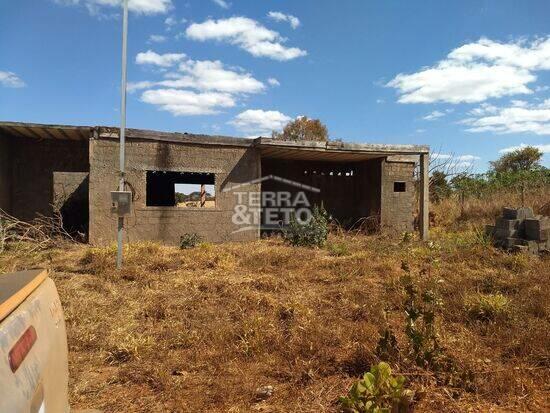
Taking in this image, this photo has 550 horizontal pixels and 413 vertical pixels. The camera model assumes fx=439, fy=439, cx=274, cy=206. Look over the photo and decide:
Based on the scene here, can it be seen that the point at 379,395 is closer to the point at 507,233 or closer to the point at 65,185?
the point at 507,233

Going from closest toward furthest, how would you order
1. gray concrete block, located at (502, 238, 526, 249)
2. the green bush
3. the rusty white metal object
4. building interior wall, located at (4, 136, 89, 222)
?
the rusty white metal object
gray concrete block, located at (502, 238, 526, 249)
the green bush
building interior wall, located at (4, 136, 89, 222)

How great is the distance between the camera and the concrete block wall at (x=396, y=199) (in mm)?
13492

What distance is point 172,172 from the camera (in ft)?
36.9

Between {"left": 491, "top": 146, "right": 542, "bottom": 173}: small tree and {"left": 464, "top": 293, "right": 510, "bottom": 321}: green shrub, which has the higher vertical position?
{"left": 491, "top": 146, "right": 542, "bottom": 173}: small tree

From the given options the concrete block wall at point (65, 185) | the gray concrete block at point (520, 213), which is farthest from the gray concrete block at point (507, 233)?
the concrete block wall at point (65, 185)

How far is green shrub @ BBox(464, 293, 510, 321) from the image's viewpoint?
16.4 feet

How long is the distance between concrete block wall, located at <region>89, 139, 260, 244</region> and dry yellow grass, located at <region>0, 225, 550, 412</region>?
2012 millimetres

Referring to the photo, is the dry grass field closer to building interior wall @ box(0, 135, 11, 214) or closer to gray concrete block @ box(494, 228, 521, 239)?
gray concrete block @ box(494, 228, 521, 239)

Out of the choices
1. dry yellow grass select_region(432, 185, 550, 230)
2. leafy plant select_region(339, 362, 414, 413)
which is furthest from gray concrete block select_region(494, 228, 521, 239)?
leafy plant select_region(339, 362, 414, 413)

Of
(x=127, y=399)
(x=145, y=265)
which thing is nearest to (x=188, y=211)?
(x=145, y=265)

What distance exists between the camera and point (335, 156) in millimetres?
13352

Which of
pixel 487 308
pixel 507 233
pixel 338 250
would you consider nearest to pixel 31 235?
pixel 338 250

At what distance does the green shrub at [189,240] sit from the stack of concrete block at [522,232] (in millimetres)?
6747

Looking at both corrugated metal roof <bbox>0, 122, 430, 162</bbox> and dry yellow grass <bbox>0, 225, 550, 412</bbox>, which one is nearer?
dry yellow grass <bbox>0, 225, 550, 412</bbox>
